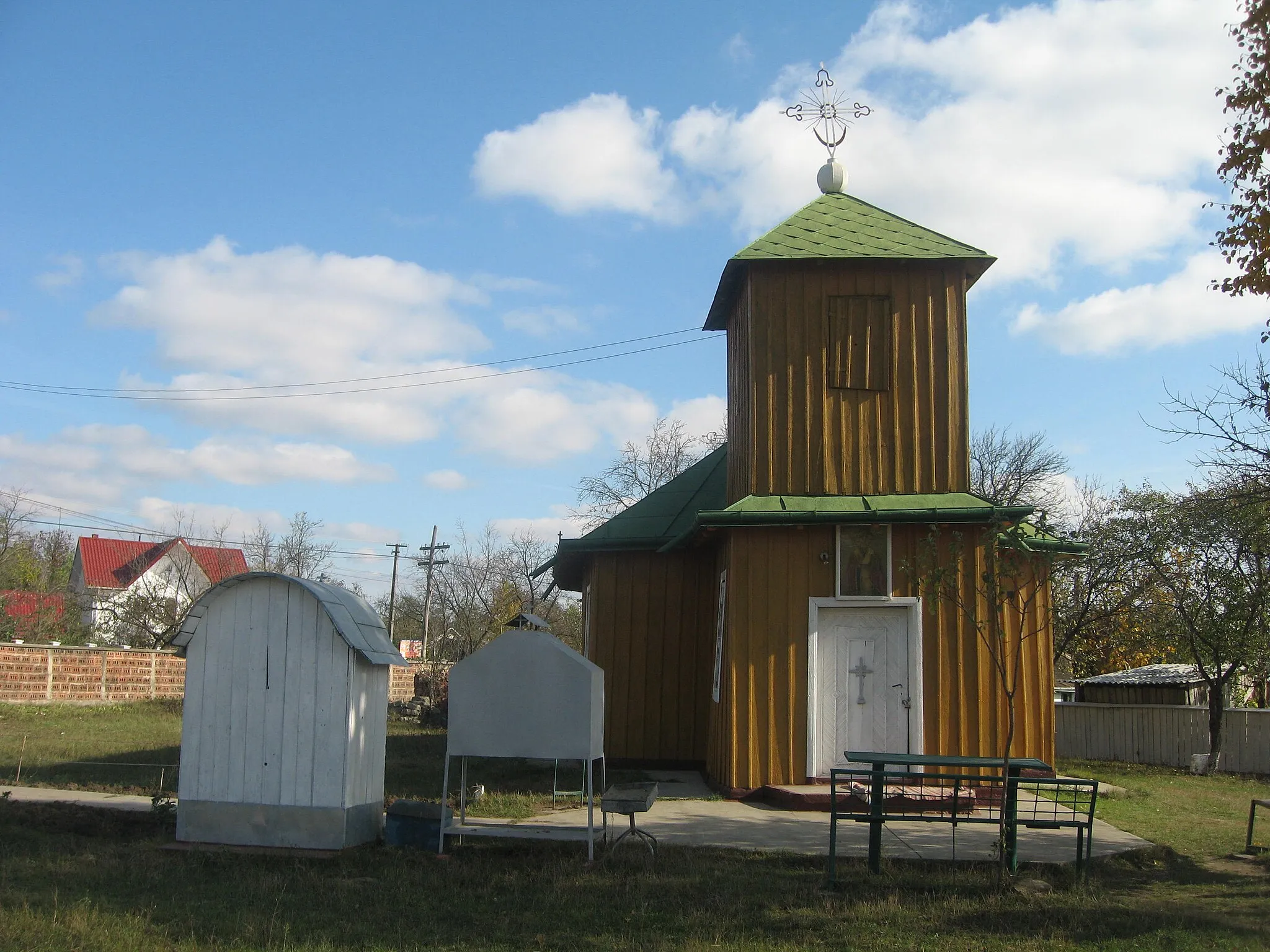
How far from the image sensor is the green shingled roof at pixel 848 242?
1409 centimetres

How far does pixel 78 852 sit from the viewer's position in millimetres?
9375

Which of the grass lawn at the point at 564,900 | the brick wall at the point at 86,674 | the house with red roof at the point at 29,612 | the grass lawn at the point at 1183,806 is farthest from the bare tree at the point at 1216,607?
the house with red roof at the point at 29,612

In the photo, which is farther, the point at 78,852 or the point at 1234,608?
the point at 1234,608

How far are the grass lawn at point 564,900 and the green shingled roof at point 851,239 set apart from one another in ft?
24.5

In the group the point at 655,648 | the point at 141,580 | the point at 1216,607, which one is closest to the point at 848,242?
the point at 655,648

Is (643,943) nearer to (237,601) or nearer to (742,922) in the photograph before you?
(742,922)

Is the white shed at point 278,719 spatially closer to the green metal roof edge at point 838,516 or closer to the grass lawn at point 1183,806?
the green metal roof edge at point 838,516

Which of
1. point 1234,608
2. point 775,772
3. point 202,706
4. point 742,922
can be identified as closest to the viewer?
point 742,922

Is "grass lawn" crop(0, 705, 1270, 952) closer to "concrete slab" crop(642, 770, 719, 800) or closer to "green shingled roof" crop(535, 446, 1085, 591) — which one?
"green shingled roof" crop(535, 446, 1085, 591)

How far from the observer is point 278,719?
10.0 m

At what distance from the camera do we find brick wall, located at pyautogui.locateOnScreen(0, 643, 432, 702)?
27672mm

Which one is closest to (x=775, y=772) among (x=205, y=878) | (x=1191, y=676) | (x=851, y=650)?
(x=851, y=650)

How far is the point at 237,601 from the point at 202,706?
1017 millimetres

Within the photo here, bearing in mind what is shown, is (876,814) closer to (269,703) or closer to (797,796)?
(797,796)
